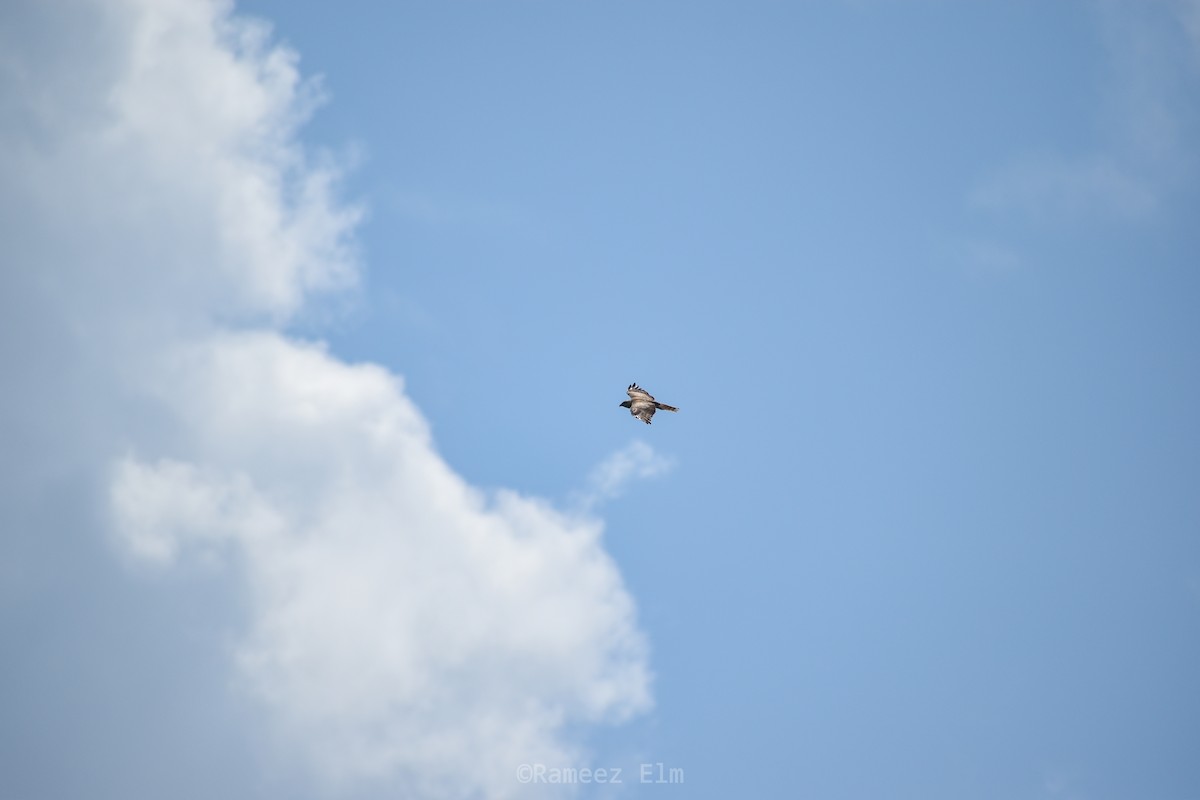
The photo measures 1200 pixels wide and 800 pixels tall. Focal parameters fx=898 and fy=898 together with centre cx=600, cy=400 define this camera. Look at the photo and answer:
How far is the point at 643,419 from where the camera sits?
7575cm
